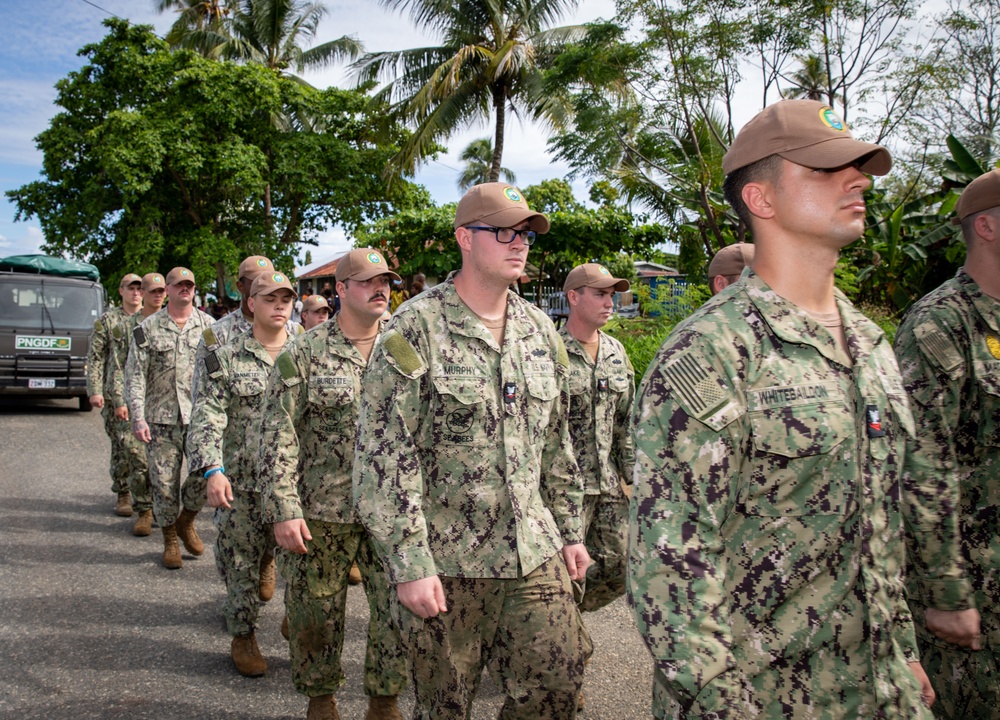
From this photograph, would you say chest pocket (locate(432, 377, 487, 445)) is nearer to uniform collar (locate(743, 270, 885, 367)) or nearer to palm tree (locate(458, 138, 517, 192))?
uniform collar (locate(743, 270, 885, 367))

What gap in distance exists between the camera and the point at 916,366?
2822mm

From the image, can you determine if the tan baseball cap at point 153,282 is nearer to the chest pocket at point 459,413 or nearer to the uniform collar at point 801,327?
the chest pocket at point 459,413

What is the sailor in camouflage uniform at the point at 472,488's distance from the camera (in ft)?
9.49

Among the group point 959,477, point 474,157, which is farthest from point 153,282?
point 474,157

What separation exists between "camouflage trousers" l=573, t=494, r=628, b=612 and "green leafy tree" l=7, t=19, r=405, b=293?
2239 centimetres

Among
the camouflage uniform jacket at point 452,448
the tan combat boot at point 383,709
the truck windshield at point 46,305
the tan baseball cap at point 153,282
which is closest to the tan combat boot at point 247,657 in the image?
the tan combat boot at point 383,709

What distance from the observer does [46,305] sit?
50.9 feet

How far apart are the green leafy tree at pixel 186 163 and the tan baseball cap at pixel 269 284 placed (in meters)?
20.9

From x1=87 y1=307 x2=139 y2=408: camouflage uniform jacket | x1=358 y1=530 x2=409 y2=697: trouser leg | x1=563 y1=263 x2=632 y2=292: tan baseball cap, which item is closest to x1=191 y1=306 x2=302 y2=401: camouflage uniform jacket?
x1=358 y1=530 x2=409 y2=697: trouser leg

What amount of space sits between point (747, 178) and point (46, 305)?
16073 millimetres

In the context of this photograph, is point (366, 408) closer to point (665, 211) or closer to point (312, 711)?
point (312, 711)

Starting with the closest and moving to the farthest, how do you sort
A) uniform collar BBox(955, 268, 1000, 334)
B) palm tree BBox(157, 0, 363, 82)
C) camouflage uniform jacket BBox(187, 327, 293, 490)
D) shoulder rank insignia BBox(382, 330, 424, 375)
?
1. uniform collar BBox(955, 268, 1000, 334)
2. shoulder rank insignia BBox(382, 330, 424, 375)
3. camouflage uniform jacket BBox(187, 327, 293, 490)
4. palm tree BBox(157, 0, 363, 82)

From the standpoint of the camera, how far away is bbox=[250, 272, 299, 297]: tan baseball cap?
5.06m

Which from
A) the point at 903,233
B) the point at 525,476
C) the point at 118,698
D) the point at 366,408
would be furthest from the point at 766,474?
the point at 903,233
